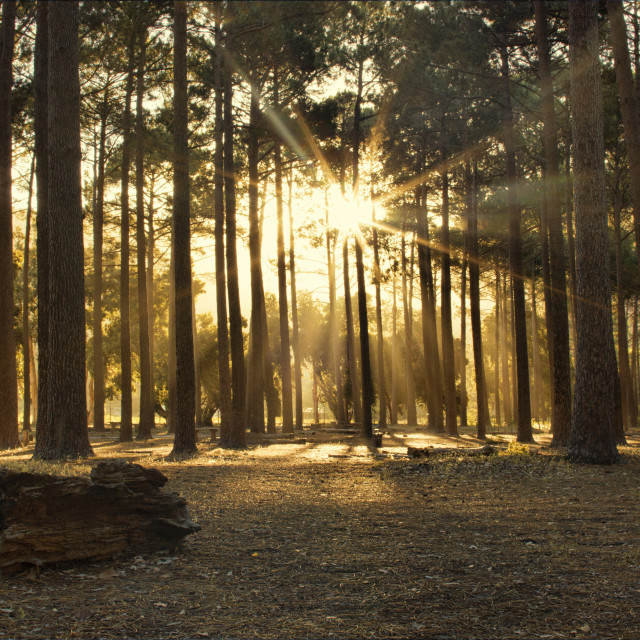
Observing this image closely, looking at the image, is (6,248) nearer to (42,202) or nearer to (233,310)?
(42,202)

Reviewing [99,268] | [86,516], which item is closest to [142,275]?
[99,268]

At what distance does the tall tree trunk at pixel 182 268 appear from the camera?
546 inches

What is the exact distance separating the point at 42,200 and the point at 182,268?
135 inches

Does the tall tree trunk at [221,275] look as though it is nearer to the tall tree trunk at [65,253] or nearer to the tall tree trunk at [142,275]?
the tall tree trunk at [142,275]

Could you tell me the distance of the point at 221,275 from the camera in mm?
17625

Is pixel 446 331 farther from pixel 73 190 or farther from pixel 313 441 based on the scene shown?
pixel 73 190

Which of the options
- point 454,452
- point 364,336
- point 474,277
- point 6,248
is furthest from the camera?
point 364,336

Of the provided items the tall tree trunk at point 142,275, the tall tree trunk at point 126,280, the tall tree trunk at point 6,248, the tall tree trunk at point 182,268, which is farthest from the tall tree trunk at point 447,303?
the tall tree trunk at point 6,248

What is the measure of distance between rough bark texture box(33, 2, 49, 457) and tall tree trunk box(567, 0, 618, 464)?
32.7 feet

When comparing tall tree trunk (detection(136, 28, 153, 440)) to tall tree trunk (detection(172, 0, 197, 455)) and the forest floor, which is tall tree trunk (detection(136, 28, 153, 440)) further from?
the forest floor

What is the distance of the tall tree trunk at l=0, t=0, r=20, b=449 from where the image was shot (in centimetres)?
1511

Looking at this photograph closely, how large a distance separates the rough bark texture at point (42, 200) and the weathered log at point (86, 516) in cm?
818

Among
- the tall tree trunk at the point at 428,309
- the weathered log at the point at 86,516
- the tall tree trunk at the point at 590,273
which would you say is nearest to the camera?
the weathered log at the point at 86,516

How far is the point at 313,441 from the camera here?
21.3m
